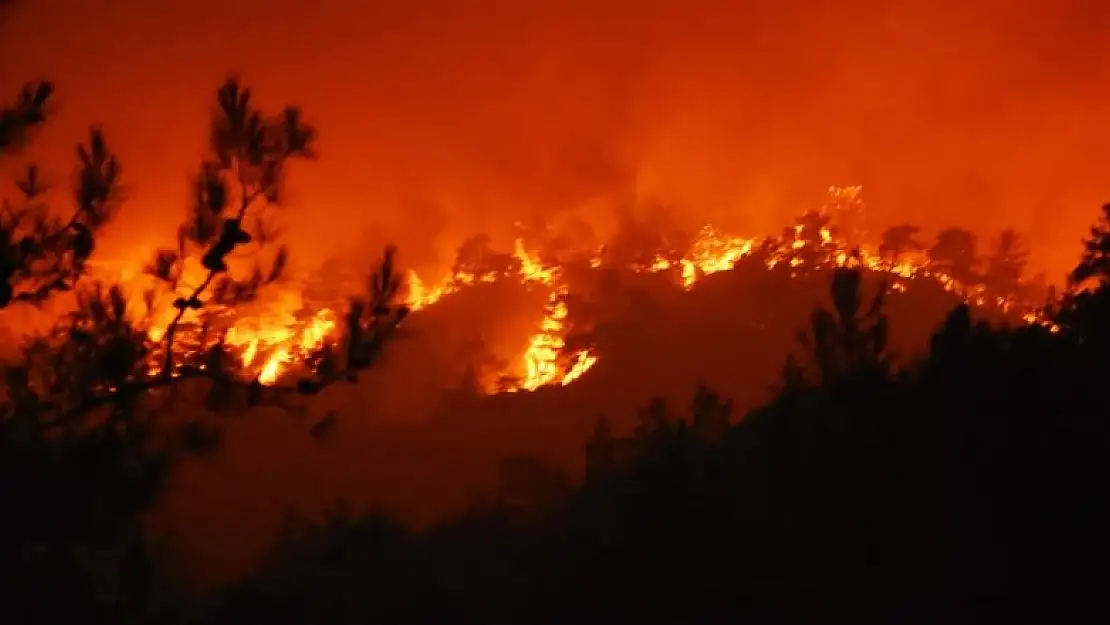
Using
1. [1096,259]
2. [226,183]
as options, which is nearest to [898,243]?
[1096,259]

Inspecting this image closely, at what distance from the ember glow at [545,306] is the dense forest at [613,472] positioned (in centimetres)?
7

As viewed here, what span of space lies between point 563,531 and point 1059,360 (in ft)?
12.4

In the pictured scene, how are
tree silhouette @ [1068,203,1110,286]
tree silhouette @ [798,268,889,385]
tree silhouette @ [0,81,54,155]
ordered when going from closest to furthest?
tree silhouette @ [0,81,54,155] → tree silhouette @ [798,268,889,385] → tree silhouette @ [1068,203,1110,286]

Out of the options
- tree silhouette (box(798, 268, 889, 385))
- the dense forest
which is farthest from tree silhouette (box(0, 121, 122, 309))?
tree silhouette (box(798, 268, 889, 385))

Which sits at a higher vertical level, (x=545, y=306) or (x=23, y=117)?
(x=545, y=306)

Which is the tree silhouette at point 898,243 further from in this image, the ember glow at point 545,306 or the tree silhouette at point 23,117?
the tree silhouette at point 23,117

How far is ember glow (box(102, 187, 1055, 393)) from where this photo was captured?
5.91m

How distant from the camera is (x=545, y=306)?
22172mm

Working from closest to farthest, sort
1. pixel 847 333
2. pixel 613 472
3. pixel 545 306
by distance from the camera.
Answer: pixel 847 333 < pixel 613 472 < pixel 545 306

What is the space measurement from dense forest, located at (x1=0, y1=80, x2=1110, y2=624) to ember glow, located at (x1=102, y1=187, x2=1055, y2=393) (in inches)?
2.6

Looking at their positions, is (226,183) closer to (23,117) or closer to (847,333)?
(23,117)

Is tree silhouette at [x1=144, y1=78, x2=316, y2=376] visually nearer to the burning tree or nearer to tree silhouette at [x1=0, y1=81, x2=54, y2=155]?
tree silhouette at [x1=0, y1=81, x2=54, y2=155]

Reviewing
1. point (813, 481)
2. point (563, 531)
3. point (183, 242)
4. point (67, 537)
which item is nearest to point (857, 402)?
point (813, 481)

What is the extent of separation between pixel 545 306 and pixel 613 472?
12465 millimetres
